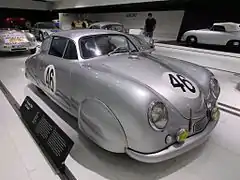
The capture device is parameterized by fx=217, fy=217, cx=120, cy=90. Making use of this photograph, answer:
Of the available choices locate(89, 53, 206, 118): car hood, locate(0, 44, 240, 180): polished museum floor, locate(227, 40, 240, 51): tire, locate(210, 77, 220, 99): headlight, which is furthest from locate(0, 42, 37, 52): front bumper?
locate(227, 40, 240, 51): tire

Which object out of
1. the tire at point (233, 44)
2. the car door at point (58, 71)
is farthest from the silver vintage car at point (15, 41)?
the tire at point (233, 44)

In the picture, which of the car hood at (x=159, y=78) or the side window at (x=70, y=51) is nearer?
the car hood at (x=159, y=78)

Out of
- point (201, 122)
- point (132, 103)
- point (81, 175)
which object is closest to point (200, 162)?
point (201, 122)

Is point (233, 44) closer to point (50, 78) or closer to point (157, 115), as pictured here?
point (50, 78)

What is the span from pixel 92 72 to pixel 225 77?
371 cm

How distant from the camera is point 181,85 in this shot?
1.85 metres

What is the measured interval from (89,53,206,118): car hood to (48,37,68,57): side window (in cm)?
62

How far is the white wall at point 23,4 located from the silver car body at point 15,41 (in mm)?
13231

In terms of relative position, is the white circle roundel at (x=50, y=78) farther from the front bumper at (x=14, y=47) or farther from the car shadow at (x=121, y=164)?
the front bumper at (x=14, y=47)

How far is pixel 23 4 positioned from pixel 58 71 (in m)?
19.1

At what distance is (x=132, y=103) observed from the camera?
1565 mm

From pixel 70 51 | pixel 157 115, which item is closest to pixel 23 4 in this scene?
pixel 70 51

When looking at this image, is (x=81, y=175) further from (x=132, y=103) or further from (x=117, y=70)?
(x=117, y=70)

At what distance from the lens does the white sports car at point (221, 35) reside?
307 inches
